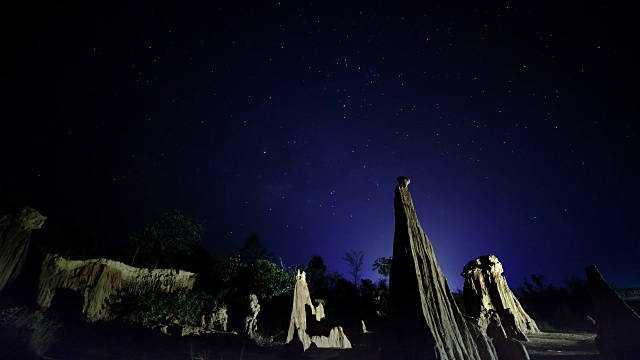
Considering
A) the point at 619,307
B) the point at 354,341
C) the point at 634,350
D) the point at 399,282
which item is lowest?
the point at 354,341

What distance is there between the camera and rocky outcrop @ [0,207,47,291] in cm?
1902

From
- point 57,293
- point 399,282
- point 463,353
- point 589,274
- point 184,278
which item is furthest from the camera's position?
point 184,278

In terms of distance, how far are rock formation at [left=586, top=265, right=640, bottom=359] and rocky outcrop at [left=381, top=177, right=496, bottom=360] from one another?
7198mm

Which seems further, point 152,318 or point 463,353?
point 152,318

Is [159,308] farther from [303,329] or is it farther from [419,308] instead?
[419,308]

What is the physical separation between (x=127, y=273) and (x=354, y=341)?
26.4m

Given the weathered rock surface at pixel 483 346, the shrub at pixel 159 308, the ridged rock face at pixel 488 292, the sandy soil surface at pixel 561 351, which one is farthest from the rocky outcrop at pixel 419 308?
the shrub at pixel 159 308

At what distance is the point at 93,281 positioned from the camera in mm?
26984

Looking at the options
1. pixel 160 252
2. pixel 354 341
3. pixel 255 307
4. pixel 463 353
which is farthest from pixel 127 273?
pixel 463 353

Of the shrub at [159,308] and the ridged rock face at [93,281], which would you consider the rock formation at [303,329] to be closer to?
the shrub at [159,308]

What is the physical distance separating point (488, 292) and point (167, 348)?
111ft

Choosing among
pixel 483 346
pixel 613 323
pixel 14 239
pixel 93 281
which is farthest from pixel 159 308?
pixel 613 323

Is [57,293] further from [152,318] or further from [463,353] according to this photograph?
[463,353]

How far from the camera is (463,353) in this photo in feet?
34.0
